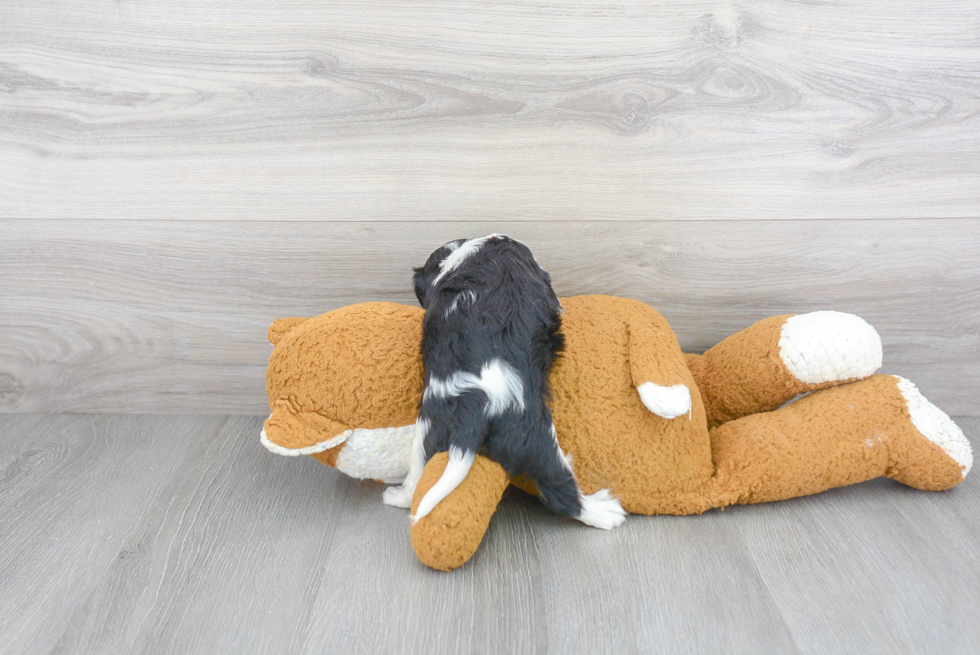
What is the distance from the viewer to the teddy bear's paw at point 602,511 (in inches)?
33.9

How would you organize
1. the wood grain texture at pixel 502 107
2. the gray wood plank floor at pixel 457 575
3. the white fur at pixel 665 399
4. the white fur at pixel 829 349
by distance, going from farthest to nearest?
1. the wood grain texture at pixel 502 107
2. the white fur at pixel 829 349
3. the white fur at pixel 665 399
4. the gray wood plank floor at pixel 457 575

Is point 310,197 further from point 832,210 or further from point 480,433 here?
point 832,210

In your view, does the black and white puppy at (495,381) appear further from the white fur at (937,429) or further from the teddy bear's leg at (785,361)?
the white fur at (937,429)

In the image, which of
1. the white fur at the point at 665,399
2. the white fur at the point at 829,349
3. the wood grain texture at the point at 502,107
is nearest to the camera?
the white fur at the point at 665,399

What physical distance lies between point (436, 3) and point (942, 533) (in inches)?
38.6

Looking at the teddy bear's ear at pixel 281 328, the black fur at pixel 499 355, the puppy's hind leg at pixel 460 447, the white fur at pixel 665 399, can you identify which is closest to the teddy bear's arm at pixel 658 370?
the white fur at pixel 665 399

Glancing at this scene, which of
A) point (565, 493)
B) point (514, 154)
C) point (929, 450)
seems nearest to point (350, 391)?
point (565, 493)

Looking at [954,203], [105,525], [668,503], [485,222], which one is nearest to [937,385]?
[954,203]

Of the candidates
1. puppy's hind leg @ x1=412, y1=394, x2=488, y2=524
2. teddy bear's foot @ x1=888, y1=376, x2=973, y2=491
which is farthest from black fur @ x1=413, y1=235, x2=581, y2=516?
teddy bear's foot @ x1=888, y1=376, x2=973, y2=491

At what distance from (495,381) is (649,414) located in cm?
21

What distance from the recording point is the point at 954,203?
41.8 inches

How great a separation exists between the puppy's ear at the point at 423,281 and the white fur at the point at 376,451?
6.9 inches

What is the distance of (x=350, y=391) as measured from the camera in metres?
0.86

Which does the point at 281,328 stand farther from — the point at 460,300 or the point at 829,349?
the point at 829,349
